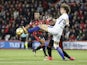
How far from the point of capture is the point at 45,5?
112 feet

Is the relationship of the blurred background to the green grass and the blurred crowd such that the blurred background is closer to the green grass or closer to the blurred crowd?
the blurred crowd

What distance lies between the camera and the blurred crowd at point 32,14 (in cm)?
3009

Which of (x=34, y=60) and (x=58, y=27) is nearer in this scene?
(x=58, y=27)

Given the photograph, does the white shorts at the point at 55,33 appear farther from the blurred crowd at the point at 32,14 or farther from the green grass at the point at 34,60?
the blurred crowd at the point at 32,14

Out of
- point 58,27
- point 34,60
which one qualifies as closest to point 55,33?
point 58,27

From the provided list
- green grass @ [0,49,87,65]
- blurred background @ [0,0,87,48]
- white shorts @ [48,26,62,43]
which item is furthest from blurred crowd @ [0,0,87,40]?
white shorts @ [48,26,62,43]

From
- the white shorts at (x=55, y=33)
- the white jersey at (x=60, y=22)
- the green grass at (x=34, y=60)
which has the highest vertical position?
the white jersey at (x=60, y=22)

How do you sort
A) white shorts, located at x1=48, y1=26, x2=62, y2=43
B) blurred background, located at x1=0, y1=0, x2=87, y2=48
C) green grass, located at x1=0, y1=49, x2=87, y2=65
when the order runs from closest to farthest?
1. green grass, located at x1=0, y1=49, x2=87, y2=65
2. white shorts, located at x1=48, y1=26, x2=62, y2=43
3. blurred background, located at x1=0, y1=0, x2=87, y2=48

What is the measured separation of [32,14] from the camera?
32500 millimetres

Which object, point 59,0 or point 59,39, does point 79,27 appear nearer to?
point 59,0

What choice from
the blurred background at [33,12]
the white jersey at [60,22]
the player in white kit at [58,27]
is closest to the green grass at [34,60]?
the player in white kit at [58,27]

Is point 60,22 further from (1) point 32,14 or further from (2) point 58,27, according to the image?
(1) point 32,14

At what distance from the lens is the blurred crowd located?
98.7 ft

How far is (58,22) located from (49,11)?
16588mm
